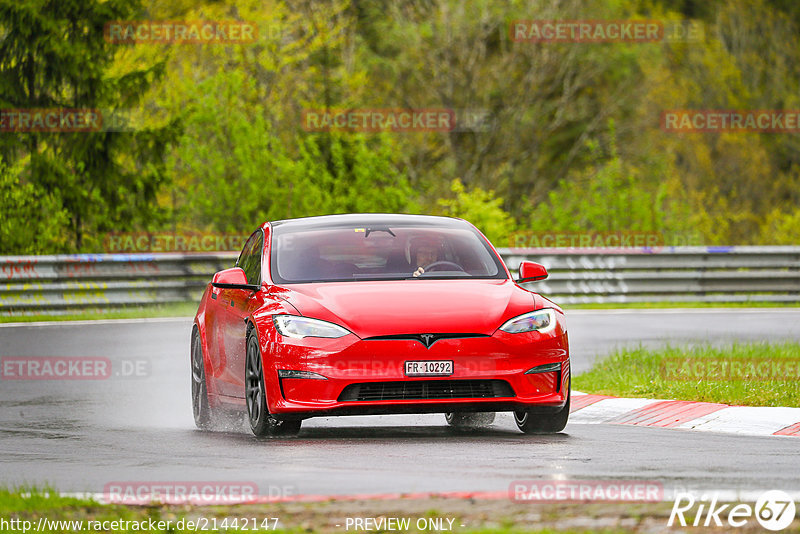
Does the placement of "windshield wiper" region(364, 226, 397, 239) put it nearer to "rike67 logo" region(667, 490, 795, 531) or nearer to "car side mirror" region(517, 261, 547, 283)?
"car side mirror" region(517, 261, 547, 283)

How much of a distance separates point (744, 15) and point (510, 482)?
44.7m

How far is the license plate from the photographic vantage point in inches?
407

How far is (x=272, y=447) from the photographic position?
10.3 meters

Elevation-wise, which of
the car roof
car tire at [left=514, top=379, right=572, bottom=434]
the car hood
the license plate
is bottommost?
car tire at [left=514, top=379, right=572, bottom=434]

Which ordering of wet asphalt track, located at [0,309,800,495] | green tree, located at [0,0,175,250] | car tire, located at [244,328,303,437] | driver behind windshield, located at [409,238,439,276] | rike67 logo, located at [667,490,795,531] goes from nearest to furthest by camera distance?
rike67 logo, located at [667,490,795,531]
wet asphalt track, located at [0,309,800,495]
car tire, located at [244,328,303,437]
driver behind windshield, located at [409,238,439,276]
green tree, located at [0,0,175,250]

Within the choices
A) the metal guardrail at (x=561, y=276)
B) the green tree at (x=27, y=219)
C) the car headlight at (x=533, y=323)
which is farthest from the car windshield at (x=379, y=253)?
the green tree at (x=27, y=219)

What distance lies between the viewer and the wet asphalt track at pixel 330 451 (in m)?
8.52

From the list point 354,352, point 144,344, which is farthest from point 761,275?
point 354,352

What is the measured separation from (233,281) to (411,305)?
1501 mm

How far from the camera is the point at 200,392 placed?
12.5m

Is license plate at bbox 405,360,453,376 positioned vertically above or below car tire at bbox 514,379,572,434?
above

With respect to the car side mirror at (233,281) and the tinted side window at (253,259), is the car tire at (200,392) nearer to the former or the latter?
the tinted side window at (253,259)

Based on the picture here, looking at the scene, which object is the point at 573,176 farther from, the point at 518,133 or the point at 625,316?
the point at 625,316

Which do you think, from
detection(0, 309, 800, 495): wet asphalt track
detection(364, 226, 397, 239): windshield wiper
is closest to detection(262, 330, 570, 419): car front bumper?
detection(0, 309, 800, 495): wet asphalt track
